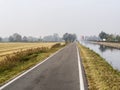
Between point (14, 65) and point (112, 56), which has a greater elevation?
point (14, 65)

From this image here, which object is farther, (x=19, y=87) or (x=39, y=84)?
(x=39, y=84)

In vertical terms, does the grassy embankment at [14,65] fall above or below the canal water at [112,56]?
above

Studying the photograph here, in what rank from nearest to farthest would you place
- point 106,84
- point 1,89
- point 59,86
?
1. point 1,89
2. point 59,86
3. point 106,84

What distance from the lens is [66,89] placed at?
1010 cm

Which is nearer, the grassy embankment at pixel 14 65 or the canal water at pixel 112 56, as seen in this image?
the grassy embankment at pixel 14 65

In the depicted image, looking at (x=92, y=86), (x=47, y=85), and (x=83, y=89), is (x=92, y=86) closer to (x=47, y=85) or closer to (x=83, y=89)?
(x=83, y=89)

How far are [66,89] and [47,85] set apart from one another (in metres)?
1.11

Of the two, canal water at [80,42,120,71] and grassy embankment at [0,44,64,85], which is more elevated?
grassy embankment at [0,44,64,85]

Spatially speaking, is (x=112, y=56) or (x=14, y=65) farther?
(x=112, y=56)

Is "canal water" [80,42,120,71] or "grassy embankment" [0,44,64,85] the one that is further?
"canal water" [80,42,120,71]

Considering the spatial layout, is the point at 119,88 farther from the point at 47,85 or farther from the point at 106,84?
the point at 47,85

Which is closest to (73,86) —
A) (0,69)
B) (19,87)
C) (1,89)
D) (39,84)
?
(39,84)

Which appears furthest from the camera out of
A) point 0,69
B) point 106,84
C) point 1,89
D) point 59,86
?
point 0,69

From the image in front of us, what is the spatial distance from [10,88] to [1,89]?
0.37 m
